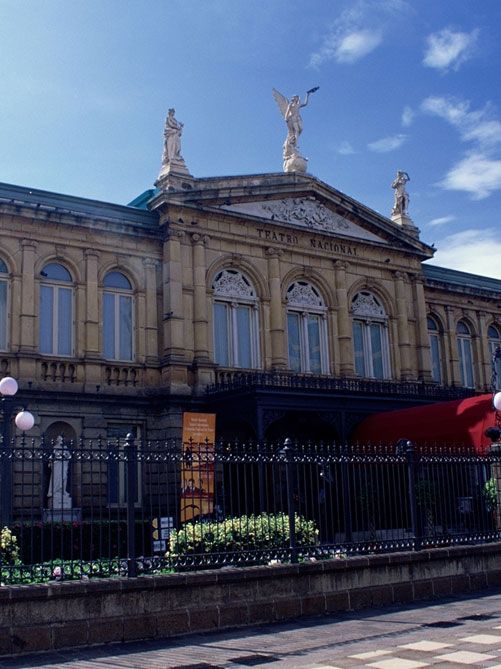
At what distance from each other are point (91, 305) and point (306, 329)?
7.44 meters

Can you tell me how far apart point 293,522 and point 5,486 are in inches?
173

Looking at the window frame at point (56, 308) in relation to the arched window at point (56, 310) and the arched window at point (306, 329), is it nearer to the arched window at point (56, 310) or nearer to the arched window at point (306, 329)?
the arched window at point (56, 310)

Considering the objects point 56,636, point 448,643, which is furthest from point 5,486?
point 448,643

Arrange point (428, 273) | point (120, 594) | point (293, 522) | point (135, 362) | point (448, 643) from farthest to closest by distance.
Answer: point (428, 273), point (135, 362), point (293, 522), point (120, 594), point (448, 643)

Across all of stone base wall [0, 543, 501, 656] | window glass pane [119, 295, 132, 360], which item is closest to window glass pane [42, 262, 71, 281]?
window glass pane [119, 295, 132, 360]

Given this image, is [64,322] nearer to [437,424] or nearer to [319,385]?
[319,385]

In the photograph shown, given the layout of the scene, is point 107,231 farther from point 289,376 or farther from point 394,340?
point 394,340

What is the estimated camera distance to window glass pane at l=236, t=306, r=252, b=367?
86.0ft

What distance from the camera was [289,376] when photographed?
80.3 feet

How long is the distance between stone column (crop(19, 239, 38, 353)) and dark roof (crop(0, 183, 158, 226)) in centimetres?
112

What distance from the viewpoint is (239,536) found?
12648 mm

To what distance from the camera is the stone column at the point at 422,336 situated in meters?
29.9

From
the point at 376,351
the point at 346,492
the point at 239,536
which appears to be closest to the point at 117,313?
the point at 376,351

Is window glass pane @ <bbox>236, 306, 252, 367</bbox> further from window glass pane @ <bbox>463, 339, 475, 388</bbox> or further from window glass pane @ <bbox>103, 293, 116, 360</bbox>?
window glass pane @ <bbox>463, 339, 475, 388</bbox>
